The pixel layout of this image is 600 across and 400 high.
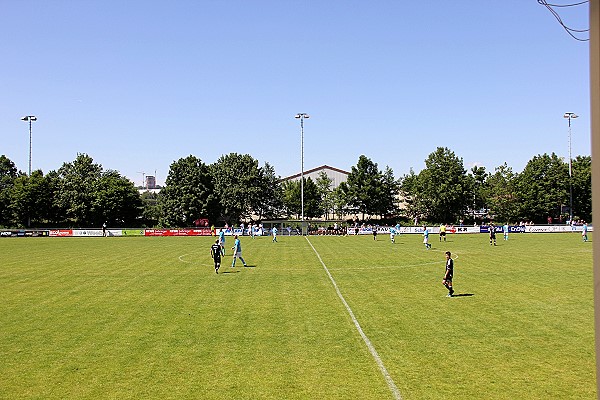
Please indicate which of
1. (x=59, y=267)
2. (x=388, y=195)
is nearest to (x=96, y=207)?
(x=388, y=195)

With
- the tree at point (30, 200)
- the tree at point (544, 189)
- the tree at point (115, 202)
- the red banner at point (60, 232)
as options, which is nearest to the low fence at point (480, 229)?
the tree at point (544, 189)

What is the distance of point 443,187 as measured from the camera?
98.1 m

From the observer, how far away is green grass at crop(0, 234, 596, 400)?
384 inches

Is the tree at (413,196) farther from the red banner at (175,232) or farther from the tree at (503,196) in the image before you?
the red banner at (175,232)

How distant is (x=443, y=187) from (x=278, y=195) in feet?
105

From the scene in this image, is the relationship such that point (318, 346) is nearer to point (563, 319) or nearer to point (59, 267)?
point (563, 319)

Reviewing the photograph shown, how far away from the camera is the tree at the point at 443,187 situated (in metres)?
98.4

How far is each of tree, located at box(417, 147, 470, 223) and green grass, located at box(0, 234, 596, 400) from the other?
73.9m

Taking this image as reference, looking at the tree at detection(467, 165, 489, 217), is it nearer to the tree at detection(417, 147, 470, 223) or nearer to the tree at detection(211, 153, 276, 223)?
the tree at detection(417, 147, 470, 223)

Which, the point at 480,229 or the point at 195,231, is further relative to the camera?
the point at 195,231

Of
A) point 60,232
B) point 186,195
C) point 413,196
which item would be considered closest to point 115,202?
point 186,195

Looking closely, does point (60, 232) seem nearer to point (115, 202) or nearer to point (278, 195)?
point (115, 202)

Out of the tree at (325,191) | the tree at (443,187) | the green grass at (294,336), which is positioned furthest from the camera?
the tree at (325,191)

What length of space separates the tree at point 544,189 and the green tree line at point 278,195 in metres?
0.16
